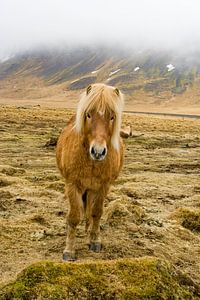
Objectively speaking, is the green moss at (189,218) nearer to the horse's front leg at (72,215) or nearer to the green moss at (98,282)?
the horse's front leg at (72,215)

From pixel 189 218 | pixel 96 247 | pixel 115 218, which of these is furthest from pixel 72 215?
pixel 189 218

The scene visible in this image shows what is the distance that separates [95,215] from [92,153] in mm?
2143

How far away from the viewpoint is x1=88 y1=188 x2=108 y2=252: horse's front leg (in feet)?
25.3

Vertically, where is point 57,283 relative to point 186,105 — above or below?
above

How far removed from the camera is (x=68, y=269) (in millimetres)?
5375

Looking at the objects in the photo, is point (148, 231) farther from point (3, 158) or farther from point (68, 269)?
point (3, 158)

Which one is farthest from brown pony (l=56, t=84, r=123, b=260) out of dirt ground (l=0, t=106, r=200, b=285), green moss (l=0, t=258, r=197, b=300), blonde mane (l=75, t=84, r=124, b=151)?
green moss (l=0, t=258, r=197, b=300)

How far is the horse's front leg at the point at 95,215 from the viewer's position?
7.70 meters

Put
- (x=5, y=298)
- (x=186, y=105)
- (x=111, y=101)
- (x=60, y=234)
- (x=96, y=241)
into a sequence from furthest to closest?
(x=186, y=105) < (x=60, y=234) < (x=96, y=241) < (x=111, y=101) < (x=5, y=298)

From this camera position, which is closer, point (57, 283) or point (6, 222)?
point (57, 283)

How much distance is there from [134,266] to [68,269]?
35.8 inches

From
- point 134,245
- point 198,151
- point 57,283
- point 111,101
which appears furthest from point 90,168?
point 198,151

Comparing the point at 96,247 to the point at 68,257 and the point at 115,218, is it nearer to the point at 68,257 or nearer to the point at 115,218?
the point at 68,257

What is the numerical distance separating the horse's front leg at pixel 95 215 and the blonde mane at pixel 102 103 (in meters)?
1.02
